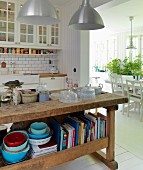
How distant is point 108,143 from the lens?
7.23ft

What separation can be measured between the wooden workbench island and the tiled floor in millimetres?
175

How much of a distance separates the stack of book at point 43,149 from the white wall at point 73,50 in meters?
2.32

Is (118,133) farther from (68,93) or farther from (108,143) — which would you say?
(68,93)

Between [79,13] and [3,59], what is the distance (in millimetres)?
2860

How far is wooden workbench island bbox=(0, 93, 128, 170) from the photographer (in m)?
1.52

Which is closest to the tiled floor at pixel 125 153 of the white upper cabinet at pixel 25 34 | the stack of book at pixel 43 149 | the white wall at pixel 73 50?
the stack of book at pixel 43 149

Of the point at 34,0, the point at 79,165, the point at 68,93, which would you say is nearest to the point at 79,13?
the point at 34,0

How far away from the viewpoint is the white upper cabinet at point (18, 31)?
4086 mm

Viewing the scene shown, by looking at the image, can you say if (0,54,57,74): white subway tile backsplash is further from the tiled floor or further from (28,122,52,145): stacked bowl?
(28,122,52,145): stacked bowl

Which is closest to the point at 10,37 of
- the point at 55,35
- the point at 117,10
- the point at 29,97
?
the point at 55,35

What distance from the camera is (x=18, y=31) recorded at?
13.9 feet

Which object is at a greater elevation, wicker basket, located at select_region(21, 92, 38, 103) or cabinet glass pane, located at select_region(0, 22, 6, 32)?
cabinet glass pane, located at select_region(0, 22, 6, 32)

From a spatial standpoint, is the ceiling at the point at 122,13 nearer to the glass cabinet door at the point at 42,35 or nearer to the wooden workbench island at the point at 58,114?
the glass cabinet door at the point at 42,35

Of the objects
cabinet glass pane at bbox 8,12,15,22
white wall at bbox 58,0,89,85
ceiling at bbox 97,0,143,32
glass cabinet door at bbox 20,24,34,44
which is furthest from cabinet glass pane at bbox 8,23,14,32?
ceiling at bbox 97,0,143,32
